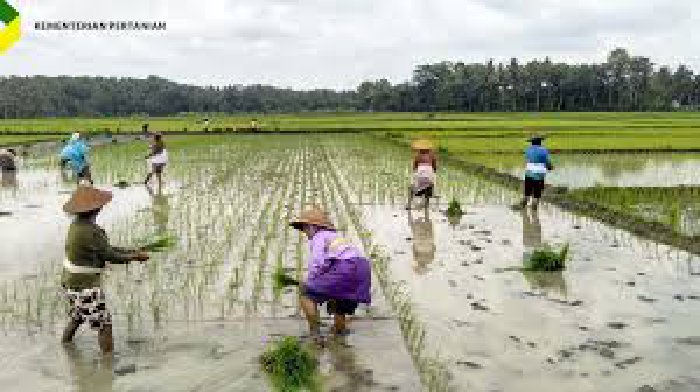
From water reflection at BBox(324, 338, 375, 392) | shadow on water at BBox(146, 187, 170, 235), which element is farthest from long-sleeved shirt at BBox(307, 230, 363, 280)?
shadow on water at BBox(146, 187, 170, 235)

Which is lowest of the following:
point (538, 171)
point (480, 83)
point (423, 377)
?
point (423, 377)

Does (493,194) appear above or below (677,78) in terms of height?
below

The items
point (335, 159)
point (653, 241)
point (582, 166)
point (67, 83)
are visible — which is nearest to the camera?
point (653, 241)

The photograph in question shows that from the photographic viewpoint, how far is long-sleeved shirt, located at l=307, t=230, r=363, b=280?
5.90 metres

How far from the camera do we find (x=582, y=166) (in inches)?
847

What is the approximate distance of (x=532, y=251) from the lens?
9555mm

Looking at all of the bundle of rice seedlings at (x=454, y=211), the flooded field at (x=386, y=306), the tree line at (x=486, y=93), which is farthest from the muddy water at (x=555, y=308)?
the tree line at (x=486, y=93)

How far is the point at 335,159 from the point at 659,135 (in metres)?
17.7

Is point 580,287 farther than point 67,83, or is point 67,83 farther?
point 67,83

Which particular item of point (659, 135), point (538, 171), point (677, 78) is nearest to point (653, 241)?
point (538, 171)

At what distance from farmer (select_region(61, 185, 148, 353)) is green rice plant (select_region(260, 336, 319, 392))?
1291mm

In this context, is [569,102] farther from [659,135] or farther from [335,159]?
[335,159]

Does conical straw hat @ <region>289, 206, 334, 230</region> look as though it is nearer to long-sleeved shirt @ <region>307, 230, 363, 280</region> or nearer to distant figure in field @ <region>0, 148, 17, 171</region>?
long-sleeved shirt @ <region>307, 230, 363, 280</region>

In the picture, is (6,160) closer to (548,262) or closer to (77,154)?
(77,154)
